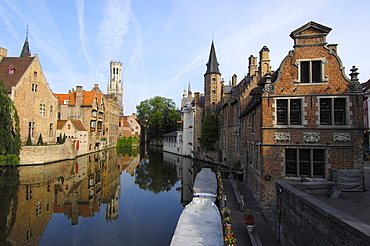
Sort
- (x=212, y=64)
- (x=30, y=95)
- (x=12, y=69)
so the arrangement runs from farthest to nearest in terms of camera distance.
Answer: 1. (x=212, y=64)
2. (x=30, y=95)
3. (x=12, y=69)

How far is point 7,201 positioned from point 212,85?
3208 cm

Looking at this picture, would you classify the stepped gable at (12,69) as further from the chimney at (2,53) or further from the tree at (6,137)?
the tree at (6,137)

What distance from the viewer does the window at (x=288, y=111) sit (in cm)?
1263

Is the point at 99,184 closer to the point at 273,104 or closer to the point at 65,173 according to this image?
the point at 65,173

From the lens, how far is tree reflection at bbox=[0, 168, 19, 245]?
11450mm

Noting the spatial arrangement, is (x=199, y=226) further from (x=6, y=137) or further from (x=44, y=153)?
(x=44, y=153)

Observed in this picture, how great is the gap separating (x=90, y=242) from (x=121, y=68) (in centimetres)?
13626

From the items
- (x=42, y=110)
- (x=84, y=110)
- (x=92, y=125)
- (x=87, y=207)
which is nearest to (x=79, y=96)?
(x=84, y=110)

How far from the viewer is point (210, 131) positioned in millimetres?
38219

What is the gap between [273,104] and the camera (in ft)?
41.9

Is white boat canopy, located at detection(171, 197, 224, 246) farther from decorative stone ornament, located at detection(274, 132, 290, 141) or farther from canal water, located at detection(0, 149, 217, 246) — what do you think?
decorative stone ornament, located at detection(274, 132, 290, 141)

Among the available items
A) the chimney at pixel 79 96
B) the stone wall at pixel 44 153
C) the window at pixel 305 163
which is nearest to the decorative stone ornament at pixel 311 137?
the window at pixel 305 163

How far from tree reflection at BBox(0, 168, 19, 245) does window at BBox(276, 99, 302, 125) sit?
14.6 metres

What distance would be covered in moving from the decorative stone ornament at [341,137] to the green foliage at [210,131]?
85.1ft
